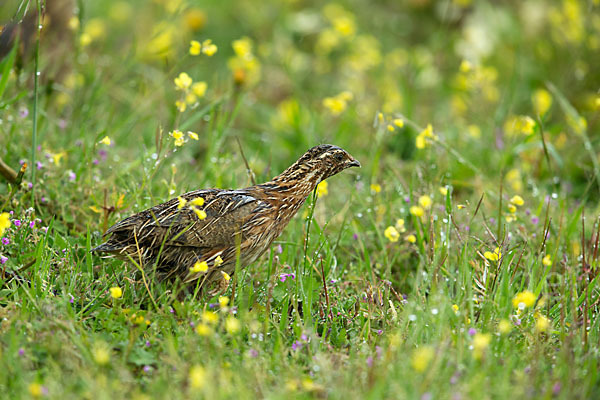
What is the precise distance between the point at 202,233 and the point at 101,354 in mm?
1340

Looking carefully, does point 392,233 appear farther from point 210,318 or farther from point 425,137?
point 210,318

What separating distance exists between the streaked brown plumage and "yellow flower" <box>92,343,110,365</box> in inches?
29.6

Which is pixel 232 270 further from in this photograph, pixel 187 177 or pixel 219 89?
pixel 219 89

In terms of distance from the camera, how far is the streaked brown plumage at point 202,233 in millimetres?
4223

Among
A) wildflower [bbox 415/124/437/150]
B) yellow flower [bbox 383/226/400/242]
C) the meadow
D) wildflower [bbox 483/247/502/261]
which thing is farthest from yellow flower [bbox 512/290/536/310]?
wildflower [bbox 415/124/437/150]

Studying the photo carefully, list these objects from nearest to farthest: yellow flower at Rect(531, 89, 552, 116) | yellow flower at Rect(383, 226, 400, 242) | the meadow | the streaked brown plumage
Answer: the meadow < the streaked brown plumage < yellow flower at Rect(383, 226, 400, 242) < yellow flower at Rect(531, 89, 552, 116)

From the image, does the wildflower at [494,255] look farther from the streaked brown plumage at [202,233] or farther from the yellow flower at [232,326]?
the yellow flower at [232,326]

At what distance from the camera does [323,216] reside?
5570 millimetres

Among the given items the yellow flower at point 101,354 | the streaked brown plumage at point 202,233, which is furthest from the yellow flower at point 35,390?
the streaked brown plumage at point 202,233

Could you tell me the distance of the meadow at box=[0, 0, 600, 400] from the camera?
3.35m

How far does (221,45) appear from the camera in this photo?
975cm

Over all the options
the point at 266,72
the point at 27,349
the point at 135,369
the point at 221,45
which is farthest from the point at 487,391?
the point at 221,45

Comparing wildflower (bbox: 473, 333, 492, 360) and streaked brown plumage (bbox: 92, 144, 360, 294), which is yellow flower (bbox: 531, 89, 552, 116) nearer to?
streaked brown plumage (bbox: 92, 144, 360, 294)

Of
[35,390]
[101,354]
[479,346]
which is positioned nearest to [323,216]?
[479,346]
